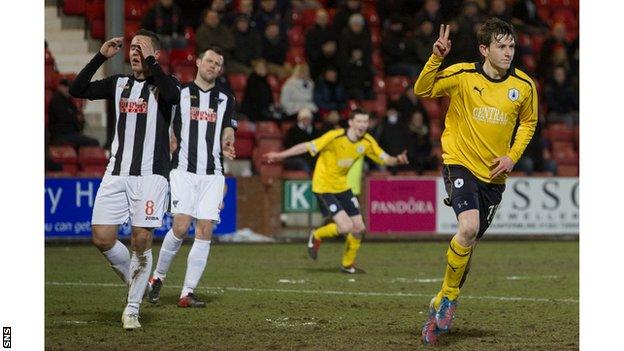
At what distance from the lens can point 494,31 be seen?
843 cm

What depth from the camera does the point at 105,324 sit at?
29.6 ft

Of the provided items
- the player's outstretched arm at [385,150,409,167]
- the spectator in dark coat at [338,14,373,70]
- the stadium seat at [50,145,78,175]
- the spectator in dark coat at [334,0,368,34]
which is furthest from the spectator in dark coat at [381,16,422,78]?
the player's outstretched arm at [385,150,409,167]

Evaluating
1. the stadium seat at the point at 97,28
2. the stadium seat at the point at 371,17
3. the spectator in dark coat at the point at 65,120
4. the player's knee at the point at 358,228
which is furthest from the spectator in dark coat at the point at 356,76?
the player's knee at the point at 358,228

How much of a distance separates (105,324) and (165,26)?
11.1 metres

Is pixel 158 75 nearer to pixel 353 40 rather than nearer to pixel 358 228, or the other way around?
pixel 358 228

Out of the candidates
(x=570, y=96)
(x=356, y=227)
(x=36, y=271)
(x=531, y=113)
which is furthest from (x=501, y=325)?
(x=570, y=96)

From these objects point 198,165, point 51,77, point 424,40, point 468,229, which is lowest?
point 468,229

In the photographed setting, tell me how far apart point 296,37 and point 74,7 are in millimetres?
4213

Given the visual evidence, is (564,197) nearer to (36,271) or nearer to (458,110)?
(458,110)

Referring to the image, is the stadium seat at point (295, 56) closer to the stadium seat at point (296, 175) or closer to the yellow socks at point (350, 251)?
the stadium seat at point (296, 175)

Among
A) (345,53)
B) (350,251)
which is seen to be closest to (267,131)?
(345,53)

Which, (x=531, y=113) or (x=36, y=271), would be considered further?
(x=531, y=113)

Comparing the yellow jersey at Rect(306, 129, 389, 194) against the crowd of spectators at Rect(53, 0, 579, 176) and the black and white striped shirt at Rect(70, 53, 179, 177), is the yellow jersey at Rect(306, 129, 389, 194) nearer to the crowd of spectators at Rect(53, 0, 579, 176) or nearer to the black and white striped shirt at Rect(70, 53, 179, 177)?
the crowd of spectators at Rect(53, 0, 579, 176)

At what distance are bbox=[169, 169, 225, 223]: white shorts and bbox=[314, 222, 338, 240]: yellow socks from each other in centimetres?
417
